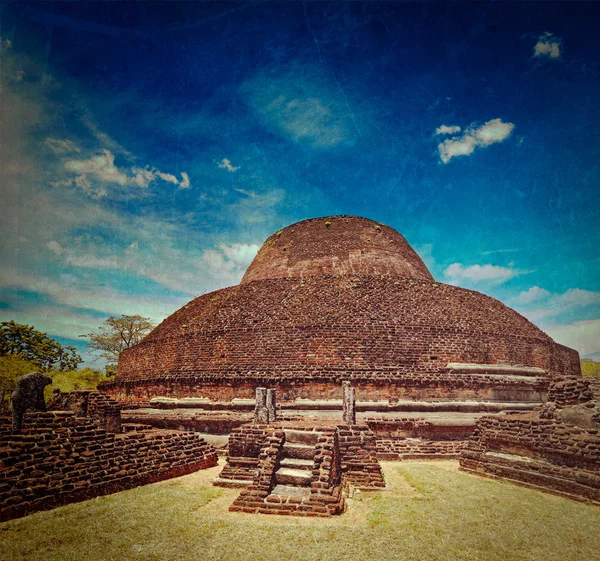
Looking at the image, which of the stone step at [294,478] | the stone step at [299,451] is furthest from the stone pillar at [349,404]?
the stone step at [294,478]

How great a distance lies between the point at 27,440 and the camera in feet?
16.1

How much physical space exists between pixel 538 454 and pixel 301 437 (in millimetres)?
3933

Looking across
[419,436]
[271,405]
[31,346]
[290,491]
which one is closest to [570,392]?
[419,436]

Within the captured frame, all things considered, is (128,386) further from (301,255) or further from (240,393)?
(301,255)

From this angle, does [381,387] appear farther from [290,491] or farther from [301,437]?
[290,491]

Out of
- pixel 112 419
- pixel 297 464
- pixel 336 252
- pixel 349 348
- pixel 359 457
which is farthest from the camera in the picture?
pixel 336 252

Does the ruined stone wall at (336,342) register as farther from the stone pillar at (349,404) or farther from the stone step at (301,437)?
the stone step at (301,437)

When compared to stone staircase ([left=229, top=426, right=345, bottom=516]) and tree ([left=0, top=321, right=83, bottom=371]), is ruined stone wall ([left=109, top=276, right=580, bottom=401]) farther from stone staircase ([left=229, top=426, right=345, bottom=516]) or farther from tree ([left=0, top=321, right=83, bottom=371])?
tree ([left=0, top=321, right=83, bottom=371])

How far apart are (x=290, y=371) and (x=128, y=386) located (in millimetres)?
6395

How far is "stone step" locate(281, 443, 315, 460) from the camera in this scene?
5.51 meters

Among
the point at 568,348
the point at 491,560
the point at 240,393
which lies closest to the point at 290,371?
the point at 240,393

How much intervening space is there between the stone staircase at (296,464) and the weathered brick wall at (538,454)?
3.32 m

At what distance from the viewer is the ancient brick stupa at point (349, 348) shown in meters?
9.53

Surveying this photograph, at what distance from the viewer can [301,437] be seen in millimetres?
5723
